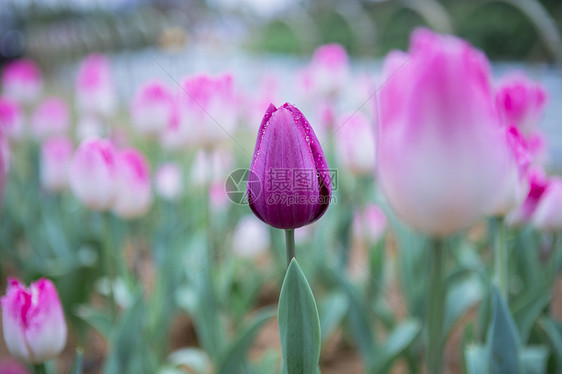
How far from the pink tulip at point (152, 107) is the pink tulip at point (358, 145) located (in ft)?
1.41

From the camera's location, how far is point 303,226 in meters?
0.37

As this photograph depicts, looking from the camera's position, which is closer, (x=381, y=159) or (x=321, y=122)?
(x=381, y=159)

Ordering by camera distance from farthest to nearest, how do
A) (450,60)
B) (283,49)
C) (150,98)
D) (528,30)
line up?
1. (283,49)
2. (528,30)
3. (150,98)
4. (450,60)

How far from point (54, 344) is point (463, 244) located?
3.04ft

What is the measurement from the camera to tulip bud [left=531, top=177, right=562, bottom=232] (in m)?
0.68

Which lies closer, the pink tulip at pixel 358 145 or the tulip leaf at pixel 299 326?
the tulip leaf at pixel 299 326

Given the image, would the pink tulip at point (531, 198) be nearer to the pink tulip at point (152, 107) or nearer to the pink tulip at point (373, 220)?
the pink tulip at point (373, 220)

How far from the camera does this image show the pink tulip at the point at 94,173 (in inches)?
28.8

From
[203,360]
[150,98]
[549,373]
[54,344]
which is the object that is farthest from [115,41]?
[549,373]

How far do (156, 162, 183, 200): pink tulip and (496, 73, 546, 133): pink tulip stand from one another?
847 mm

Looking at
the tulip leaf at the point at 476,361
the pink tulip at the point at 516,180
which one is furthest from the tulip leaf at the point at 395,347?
the pink tulip at the point at 516,180

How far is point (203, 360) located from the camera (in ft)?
3.05

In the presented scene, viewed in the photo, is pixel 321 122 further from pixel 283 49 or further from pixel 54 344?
pixel 283 49

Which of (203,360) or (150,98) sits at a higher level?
(150,98)
